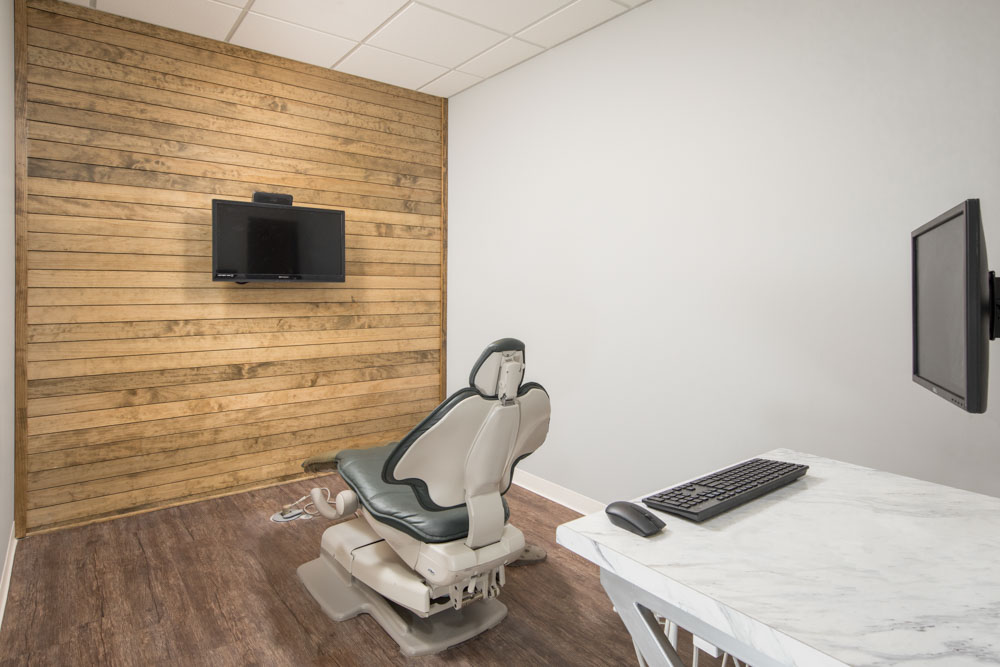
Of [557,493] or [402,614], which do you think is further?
[557,493]

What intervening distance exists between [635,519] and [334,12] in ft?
10.1

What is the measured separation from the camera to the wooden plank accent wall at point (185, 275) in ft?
9.86

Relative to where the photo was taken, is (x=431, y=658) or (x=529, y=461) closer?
(x=431, y=658)

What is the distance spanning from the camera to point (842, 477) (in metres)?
1.46

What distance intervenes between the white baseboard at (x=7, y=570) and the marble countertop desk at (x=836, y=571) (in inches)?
99.8

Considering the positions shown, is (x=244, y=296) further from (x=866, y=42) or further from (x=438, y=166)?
(x=866, y=42)

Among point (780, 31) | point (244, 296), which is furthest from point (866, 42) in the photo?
point (244, 296)

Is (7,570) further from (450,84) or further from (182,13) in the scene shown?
(450,84)

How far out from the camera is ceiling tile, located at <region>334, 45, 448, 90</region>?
12.0ft

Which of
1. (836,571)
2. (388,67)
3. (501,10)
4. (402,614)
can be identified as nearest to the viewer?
(836,571)

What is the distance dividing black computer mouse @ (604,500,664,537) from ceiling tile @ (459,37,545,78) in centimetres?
305

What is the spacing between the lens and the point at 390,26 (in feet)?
10.6

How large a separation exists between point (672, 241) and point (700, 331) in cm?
48

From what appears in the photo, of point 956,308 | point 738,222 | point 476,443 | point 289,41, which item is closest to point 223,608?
point 476,443
